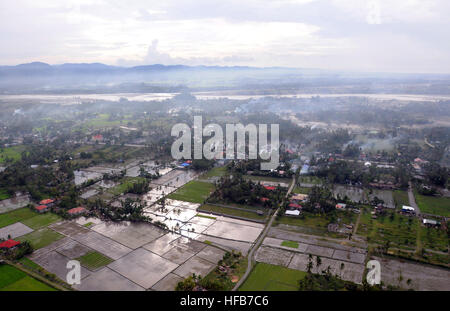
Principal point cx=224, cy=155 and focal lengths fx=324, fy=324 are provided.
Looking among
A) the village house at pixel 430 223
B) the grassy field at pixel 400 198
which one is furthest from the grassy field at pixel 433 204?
the village house at pixel 430 223

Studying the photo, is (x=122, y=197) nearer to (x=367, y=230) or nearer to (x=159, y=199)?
(x=159, y=199)

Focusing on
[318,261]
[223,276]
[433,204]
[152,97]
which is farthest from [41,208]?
[152,97]

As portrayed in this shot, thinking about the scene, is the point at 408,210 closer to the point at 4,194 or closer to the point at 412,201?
the point at 412,201

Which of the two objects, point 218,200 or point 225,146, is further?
point 225,146

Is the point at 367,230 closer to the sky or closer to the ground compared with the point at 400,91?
closer to the ground

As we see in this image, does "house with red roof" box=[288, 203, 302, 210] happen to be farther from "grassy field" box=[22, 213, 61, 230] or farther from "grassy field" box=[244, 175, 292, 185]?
"grassy field" box=[22, 213, 61, 230]

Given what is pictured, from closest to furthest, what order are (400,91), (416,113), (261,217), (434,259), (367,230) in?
(434,259)
(367,230)
(261,217)
(416,113)
(400,91)
